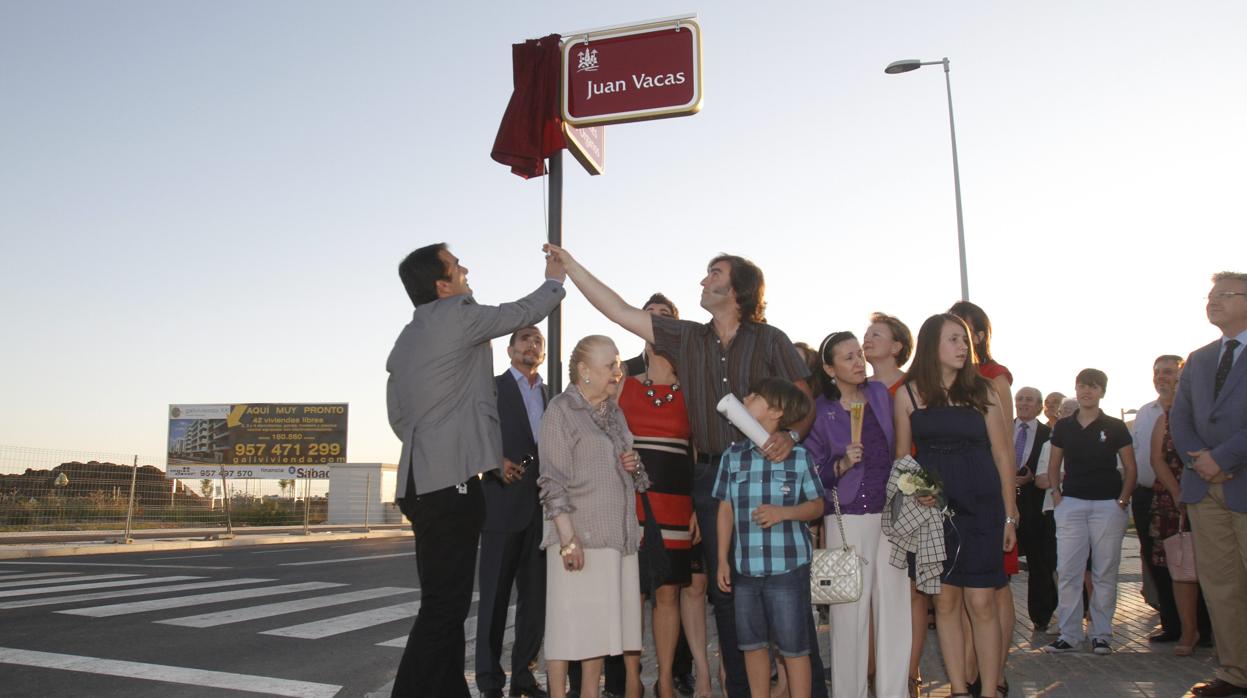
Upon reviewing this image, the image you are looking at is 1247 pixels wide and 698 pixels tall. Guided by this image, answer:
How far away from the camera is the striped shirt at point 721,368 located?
421 cm

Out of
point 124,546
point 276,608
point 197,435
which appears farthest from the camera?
point 197,435

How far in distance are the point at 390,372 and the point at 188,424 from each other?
5073 centimetres

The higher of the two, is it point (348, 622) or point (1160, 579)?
point (1160, 579)

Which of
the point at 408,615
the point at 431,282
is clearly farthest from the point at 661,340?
the point at 408,615

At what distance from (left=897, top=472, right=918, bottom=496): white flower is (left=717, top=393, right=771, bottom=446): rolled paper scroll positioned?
34.5 inches

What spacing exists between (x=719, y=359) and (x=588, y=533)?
3.33 feet

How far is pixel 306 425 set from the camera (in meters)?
48.6

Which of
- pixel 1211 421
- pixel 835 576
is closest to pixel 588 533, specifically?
pixel 835 576

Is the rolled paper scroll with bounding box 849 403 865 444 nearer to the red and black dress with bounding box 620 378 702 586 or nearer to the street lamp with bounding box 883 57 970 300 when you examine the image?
the red and black dress with bounding box 620 378 702 586

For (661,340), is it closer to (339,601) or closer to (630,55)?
(630,55)

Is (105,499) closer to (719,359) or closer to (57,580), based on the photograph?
(57,580)

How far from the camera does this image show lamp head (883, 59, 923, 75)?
55.2 feet

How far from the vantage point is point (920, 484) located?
4.28 m

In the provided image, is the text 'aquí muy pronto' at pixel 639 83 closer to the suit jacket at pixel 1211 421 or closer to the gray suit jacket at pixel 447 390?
the gray suit jacket at pixel 447 390
